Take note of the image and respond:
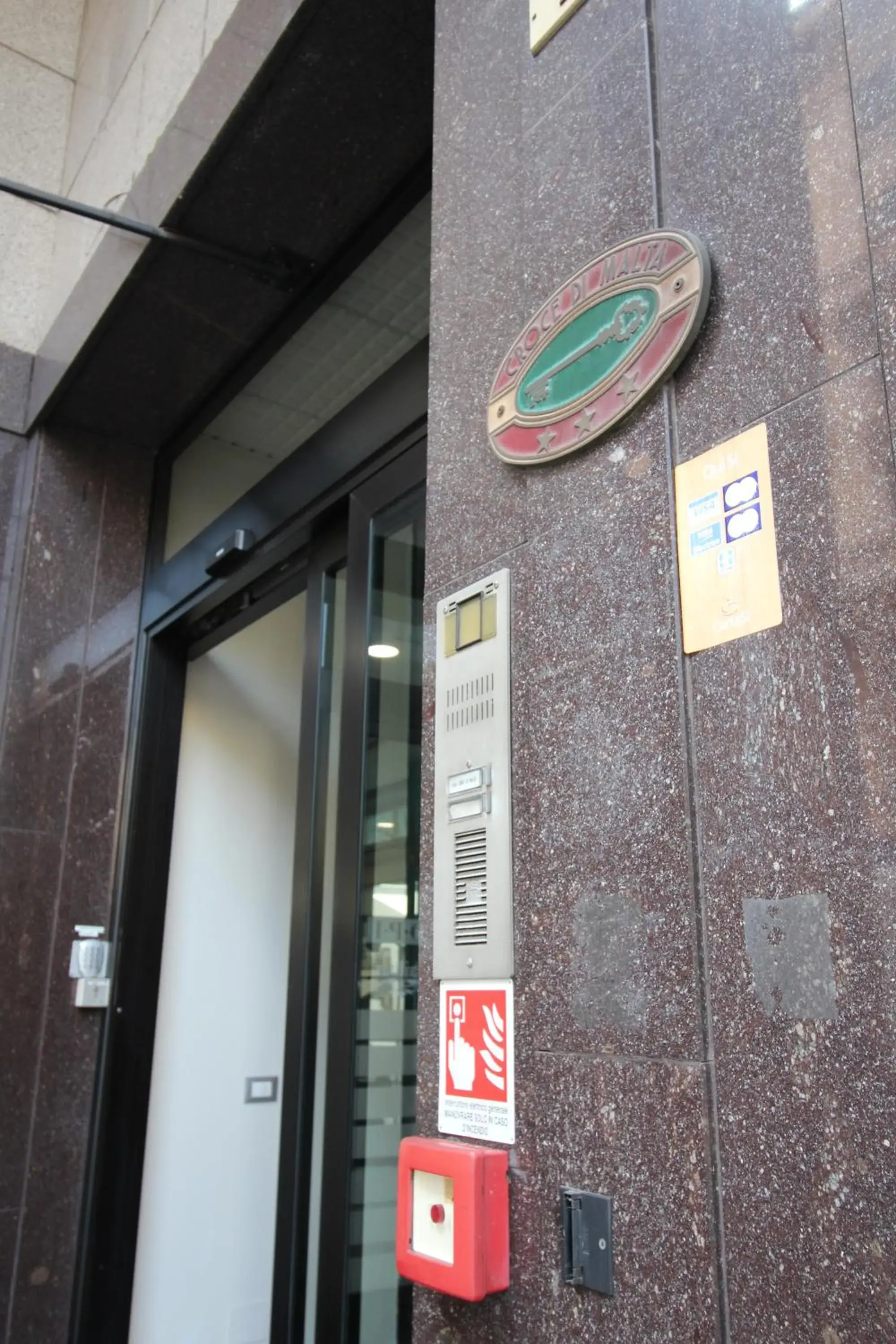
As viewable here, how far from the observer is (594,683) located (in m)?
1.37

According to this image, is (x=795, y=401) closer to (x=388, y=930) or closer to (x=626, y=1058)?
(x=626, y=1058)

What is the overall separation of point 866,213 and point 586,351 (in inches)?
16.8

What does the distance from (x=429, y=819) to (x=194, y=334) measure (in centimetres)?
255

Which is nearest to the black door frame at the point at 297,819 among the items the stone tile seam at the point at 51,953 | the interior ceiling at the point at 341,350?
the stone tile seam at the point at 51,953

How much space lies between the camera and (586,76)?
1.63 m

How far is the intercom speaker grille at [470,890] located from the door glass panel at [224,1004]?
2.31 m

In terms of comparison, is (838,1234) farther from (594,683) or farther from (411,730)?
(411,730)

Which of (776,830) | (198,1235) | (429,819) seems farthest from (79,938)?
(776,830)

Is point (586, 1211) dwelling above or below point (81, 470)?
below

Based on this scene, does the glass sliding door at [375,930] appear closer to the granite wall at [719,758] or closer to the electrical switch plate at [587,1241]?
the granite wall at [719,758]

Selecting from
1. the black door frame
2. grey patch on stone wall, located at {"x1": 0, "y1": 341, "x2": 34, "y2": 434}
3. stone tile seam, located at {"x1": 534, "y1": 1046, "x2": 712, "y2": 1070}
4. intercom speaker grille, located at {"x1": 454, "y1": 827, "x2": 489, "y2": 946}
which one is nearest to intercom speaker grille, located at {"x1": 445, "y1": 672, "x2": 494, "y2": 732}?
intercom speaker grille, located at {"x1": 454, "y1": 827, "x2": 489, "y2": 946}

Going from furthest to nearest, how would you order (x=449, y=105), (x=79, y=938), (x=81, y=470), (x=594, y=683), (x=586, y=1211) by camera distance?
1. (x=81, y=470)
2. (x=79, y=938)
3. (x=449, y=105)
4. (x=594, y=683)
5. (x=586, y=1211)

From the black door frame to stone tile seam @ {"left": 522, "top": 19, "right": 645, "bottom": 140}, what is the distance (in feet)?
2.81

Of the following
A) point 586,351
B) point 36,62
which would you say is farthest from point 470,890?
point 36,62
